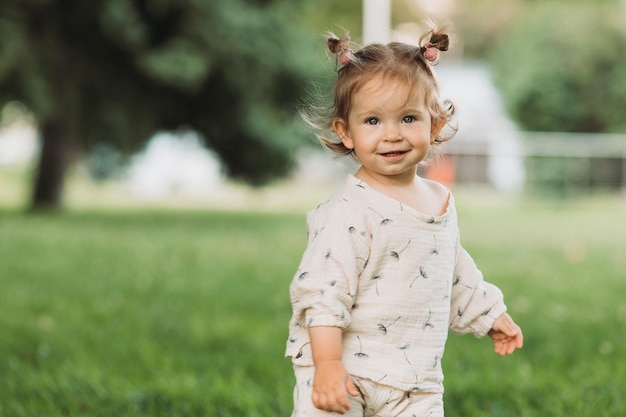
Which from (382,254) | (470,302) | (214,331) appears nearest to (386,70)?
(382,254)

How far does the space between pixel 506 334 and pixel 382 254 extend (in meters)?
0.54

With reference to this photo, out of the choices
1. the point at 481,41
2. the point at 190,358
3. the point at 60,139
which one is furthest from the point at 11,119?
the point at 481,41

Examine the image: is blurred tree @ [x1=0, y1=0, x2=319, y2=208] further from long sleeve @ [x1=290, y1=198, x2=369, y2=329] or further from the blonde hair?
long sleeve @ [x1=290, y1=198, x2=369, y2=329]

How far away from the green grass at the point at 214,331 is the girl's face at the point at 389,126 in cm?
164

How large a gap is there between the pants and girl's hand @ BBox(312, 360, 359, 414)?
0.32ft

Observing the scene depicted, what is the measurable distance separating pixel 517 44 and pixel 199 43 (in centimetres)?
2782

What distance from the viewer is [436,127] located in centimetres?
264

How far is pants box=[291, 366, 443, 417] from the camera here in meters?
2.49

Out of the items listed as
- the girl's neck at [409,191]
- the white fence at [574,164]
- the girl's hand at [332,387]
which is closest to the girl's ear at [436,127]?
the girl's neck at [409,191]

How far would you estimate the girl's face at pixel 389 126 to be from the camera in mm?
2492

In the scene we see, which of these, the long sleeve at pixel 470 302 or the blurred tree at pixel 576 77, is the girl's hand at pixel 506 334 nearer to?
the long sleeve at pixel 470 302

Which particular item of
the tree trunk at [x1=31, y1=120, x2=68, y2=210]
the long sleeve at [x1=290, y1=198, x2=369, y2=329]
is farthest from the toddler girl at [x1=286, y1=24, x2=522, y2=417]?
the tree trunk at [x1=31, y1=120, x2=68, y2=210]

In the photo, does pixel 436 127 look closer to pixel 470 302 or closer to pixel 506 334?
pixel 470 302

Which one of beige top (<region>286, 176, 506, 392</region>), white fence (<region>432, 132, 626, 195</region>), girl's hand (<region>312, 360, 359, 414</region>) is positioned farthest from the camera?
white fence (<region>432, 132, 626, 195</region>)
